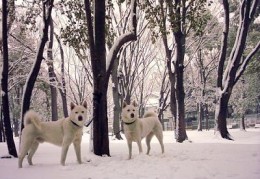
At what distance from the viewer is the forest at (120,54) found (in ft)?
31.2

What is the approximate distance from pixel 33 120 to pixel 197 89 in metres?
35.9

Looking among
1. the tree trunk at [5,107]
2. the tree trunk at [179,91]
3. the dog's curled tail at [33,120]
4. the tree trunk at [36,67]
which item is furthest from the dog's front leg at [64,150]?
the tree trunk at [179,91]

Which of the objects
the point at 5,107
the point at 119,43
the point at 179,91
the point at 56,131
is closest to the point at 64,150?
the point at 56,131

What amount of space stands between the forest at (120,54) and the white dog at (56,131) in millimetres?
1202

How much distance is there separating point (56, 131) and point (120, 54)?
42.1ft

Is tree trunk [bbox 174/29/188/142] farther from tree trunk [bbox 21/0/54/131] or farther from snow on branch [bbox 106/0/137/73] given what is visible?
tree trunk [bbox 21/0/54/131]

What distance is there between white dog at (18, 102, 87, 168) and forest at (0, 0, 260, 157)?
3.94 feet

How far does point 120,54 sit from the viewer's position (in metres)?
20.0

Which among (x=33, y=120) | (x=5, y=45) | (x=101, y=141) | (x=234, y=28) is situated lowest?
(x=101, y=141)

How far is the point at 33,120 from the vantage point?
7434 millimetres

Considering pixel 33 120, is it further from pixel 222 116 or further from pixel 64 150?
pixel 222 116

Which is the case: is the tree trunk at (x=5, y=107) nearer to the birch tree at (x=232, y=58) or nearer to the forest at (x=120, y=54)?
the forest at (x=120, y=54)

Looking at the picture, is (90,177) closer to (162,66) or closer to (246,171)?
(246,171)

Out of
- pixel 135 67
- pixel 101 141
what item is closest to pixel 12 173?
pixel 101 141
